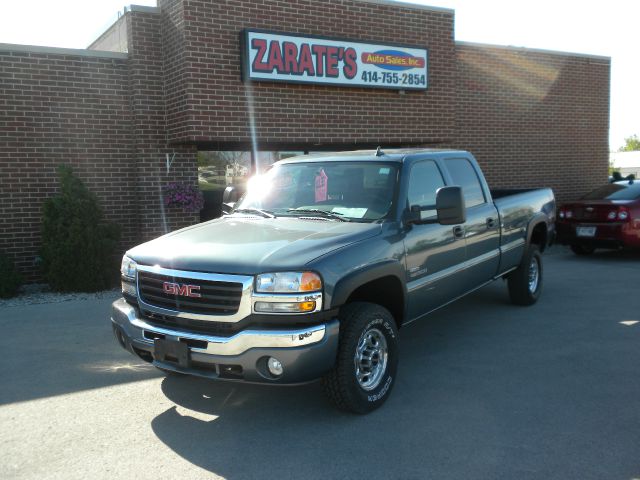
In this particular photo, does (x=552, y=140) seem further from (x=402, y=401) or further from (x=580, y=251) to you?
(x=402, y=401)

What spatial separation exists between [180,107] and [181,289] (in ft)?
20.6

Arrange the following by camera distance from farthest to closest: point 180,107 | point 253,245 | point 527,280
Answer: point 180,107 → point 527,280 → point 253,245

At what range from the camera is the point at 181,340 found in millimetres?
4055

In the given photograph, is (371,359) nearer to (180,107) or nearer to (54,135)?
(180,107)

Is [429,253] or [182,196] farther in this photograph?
[182,196]

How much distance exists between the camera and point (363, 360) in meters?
4.41

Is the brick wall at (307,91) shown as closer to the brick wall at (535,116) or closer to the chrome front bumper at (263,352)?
the brick wall at (535,116)

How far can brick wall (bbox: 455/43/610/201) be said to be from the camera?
45.9ft

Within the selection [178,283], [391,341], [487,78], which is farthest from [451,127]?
[178,283]

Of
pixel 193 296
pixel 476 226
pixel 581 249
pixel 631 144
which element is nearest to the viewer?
pixel 193 296

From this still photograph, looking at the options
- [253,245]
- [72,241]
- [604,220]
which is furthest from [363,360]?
[604,220]

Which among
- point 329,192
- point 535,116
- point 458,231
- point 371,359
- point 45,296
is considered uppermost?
point 535,116

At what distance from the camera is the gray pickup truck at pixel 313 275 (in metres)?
3.85

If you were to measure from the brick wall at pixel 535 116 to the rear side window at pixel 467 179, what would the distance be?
7.51 metres
